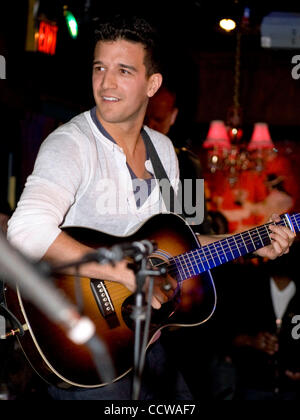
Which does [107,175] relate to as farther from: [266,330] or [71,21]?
[71,21]

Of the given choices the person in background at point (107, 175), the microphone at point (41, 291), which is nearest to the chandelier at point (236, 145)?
the person in background at point (107, 175)

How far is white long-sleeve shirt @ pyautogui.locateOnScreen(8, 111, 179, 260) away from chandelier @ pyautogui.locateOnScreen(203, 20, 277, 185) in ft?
14.8

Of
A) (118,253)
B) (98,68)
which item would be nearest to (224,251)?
(98,68)

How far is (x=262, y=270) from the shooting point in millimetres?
4957

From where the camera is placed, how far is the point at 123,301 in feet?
7.58

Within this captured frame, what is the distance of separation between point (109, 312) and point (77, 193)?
1.95 ft

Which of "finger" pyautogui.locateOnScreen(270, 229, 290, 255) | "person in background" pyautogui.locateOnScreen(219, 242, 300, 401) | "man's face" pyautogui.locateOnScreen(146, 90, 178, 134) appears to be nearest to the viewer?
"finger" pyautogui.locateOnScreen(270, 229, 290, 255)

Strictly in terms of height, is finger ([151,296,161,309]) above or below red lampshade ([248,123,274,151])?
below

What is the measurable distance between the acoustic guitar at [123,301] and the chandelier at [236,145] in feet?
15.1

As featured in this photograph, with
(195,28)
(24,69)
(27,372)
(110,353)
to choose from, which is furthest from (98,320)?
(195,28)

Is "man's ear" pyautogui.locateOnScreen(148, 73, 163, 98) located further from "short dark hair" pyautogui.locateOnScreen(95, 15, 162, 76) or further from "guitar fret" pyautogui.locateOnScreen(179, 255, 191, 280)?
"guitar fret" pyautogui.locateOnScreen(179, 255, 191, 280)

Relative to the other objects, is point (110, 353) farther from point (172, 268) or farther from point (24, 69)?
point (24, 69)

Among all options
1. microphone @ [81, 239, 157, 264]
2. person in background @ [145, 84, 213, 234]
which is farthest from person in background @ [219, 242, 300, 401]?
microphone @ [81, 239, 157, 264]

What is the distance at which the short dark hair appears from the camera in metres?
2.54
